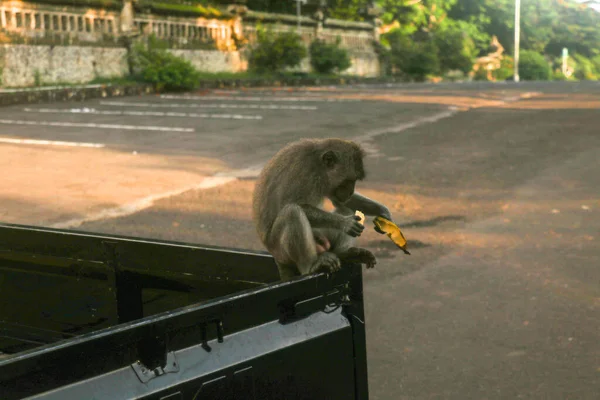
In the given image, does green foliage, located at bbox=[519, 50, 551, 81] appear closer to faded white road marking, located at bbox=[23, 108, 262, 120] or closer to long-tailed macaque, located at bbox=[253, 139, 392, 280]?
faded white road marking, located at bbox=[23, 108, 262, 120]

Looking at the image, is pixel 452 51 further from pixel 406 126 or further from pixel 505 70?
pixel 406 126

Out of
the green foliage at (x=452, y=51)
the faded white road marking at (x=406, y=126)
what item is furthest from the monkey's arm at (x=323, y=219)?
the green foliage at (x=452, y=51)

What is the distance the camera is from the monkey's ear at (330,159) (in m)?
3.13

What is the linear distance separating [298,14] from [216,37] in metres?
6.26

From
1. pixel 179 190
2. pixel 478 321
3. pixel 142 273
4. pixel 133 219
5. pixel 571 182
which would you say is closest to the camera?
pixel 142 273

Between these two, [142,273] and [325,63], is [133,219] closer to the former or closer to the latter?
[142,273]

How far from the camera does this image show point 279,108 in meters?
19.0

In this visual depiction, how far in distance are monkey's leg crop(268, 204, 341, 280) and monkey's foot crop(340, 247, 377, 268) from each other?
0.04 metres

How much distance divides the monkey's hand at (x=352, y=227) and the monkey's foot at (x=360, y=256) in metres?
0.09

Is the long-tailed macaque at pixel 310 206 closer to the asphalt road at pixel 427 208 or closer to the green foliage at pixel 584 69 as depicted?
the asphalt road at pixel 427 208

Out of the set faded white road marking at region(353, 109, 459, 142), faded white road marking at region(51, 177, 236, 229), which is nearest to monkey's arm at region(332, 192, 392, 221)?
faded white road marking at region(51, 177, 236, 229)

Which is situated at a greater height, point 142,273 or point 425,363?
point 142,273

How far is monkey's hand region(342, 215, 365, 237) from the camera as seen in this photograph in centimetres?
288

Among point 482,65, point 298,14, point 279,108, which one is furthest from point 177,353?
point 482,65
